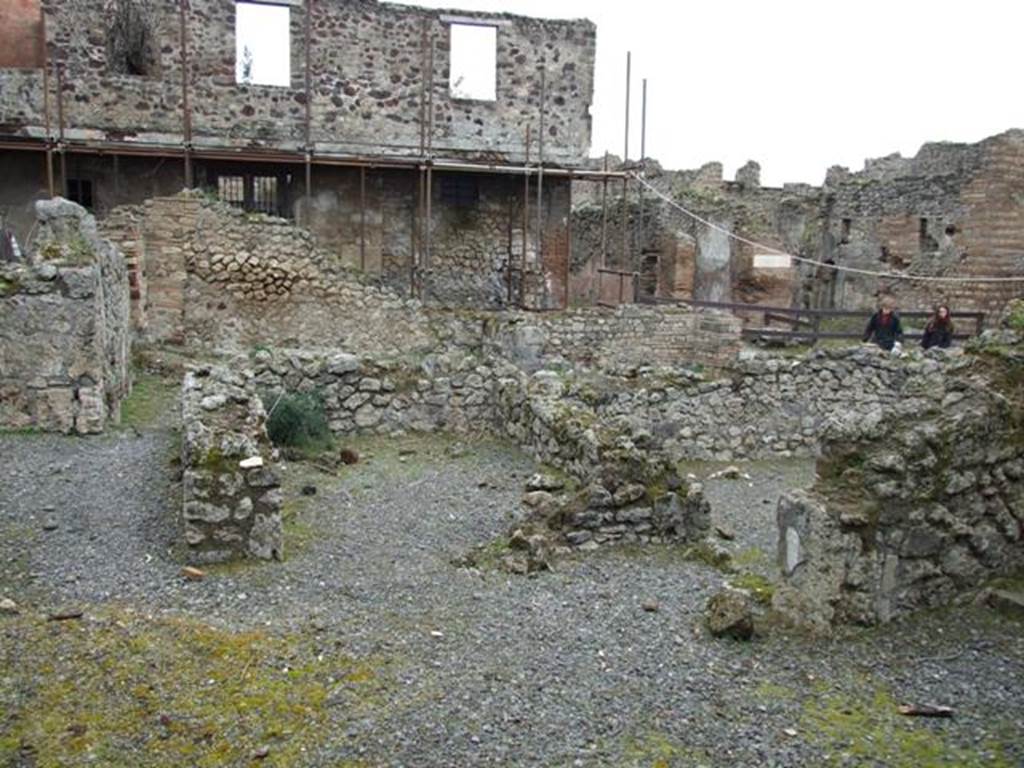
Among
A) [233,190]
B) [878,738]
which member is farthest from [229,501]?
[233,190]

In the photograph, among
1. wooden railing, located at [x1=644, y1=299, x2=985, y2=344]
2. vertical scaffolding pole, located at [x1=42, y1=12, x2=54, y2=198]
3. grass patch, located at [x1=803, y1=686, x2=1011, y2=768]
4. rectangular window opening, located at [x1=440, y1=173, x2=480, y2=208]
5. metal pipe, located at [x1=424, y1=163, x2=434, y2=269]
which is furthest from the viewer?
rectangular window opening, located at [x1=440, y1=173, x2=480, y2=208]

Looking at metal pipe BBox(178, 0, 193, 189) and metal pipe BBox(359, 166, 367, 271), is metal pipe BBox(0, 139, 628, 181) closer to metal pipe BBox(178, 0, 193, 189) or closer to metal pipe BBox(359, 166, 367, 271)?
metal pipe BBox(178, 0, 193, 189)

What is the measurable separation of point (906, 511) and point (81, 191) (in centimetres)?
1748

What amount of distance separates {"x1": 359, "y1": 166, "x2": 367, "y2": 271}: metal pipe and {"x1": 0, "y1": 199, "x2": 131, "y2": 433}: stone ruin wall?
325 inches


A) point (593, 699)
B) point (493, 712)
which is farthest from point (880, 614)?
point (493, 712)

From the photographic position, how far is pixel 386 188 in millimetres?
20844

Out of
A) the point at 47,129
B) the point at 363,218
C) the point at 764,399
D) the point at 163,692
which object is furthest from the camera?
the point at 363,218

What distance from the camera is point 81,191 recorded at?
763 inches

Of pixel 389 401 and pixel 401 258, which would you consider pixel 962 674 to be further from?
pixel 401 258

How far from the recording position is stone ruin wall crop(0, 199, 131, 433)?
1085 cm

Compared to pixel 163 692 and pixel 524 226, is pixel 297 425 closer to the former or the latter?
pixel 163 692

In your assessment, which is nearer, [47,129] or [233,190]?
[47,129]

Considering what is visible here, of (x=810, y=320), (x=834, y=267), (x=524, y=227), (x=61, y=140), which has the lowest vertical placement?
(x=810, y=320)

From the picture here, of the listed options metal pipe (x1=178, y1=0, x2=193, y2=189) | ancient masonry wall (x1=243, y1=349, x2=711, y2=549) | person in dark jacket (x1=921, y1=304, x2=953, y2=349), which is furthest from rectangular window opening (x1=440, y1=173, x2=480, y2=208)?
person in dark jacket (x1=921, y1=304, x2=953, y2=349)
